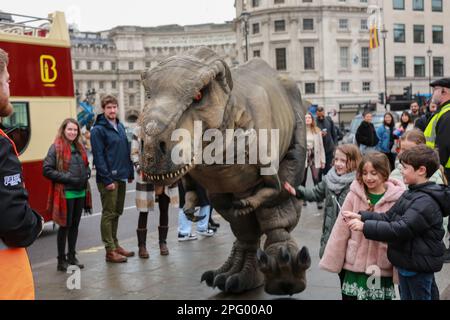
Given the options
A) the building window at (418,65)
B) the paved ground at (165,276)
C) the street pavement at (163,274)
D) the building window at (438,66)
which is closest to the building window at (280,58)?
the building window at (418,65)

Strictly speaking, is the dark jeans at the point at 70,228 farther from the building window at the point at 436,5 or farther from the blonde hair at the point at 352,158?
the building window at the point at 436,5

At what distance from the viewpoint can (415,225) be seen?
4023 mm

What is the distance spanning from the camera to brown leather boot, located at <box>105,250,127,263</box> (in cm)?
A: 732

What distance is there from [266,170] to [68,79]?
22.6ft

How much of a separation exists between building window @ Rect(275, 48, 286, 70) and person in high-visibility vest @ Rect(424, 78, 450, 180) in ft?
175

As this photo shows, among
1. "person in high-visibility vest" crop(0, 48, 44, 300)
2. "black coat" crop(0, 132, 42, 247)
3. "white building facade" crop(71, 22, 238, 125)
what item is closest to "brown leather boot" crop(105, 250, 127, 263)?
"person in high-visibility vest" crop(0, 48, 44, 300)

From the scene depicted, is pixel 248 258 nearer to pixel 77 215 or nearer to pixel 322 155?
pixel 77 215

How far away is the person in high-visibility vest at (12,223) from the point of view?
2.96m

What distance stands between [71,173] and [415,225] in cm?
451

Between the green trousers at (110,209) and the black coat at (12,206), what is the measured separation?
4.40m

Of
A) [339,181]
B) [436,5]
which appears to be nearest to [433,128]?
[339,181]

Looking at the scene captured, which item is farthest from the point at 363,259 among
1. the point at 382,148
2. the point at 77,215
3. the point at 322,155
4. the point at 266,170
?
the point at 382,148

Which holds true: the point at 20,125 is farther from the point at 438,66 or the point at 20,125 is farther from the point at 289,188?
the point at 438,66

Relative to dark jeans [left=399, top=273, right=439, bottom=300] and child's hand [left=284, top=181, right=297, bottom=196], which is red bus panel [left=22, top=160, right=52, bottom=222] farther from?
dark jeans [left=399, top=273, right=439, bottom=300]
